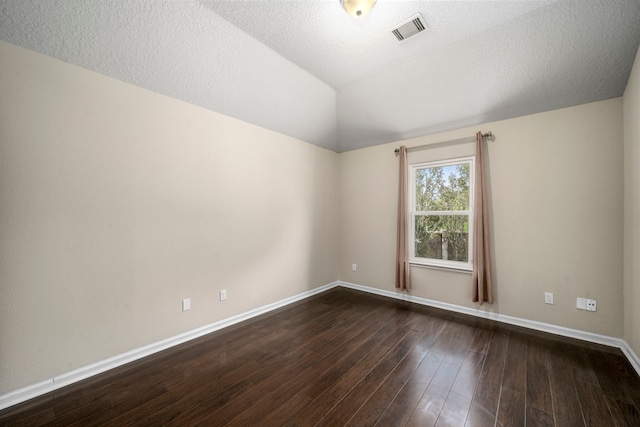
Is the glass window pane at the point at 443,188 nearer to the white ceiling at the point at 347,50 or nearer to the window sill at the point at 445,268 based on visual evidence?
the white ceiling at the point at 347,50

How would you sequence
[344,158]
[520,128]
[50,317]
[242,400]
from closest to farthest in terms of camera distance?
[242,400] < [50,317] < [520,128] < [344,158]

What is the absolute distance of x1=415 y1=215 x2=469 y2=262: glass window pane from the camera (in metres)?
3.45

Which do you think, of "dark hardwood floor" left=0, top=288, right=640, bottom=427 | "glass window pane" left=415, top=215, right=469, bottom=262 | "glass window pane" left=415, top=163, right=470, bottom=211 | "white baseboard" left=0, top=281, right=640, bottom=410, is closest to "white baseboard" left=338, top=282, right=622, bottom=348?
"white baseboard" left=0, top=281, right=640, bottom=410

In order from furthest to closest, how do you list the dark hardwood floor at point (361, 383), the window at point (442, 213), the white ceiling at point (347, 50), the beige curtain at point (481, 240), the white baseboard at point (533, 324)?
the window at point (442, 213) → the beige curtain at point (481, 240) → the white baseboard at point (533, 324) → the white ceiling at point (347, 50) → the dark hardwood floor at point (361, 383)

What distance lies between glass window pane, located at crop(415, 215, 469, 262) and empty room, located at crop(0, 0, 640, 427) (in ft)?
0.09

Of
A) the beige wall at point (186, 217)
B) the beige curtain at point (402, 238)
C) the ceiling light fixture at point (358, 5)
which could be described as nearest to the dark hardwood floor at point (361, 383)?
the beige wall at point (186, 217)

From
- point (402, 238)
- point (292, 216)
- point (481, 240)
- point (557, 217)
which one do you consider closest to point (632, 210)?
point (557, 217)

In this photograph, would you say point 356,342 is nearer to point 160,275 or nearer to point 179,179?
A: point 160,275

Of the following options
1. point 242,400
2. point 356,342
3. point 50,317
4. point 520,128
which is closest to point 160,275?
point 50,317

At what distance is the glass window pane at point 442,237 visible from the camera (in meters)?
3.45

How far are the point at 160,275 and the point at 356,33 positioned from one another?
2.91 m

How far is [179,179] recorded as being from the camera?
2602 mm

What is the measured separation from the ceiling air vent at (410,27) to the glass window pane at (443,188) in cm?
185

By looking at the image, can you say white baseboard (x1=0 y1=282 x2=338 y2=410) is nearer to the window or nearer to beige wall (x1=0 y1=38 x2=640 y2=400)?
beige wall (x1=0 y1=38 x2=640 y2=400)
